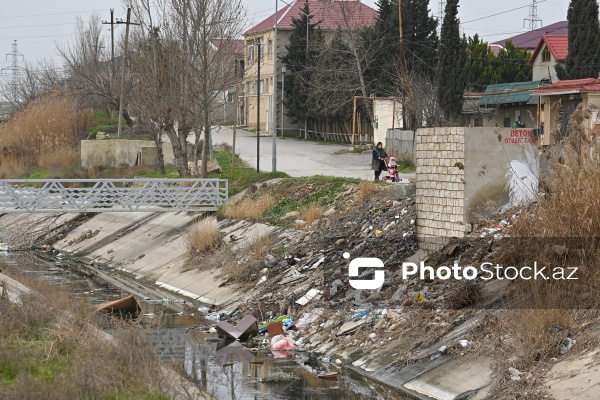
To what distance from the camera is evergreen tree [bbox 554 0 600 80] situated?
39719mm

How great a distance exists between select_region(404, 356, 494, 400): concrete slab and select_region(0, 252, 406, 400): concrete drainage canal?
54 centimetres

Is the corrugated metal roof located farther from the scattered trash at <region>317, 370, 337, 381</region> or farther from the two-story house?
the scattered trash at <region>317, 370, 337, 381</region>

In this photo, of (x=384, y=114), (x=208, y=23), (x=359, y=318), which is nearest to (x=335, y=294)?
(x=359, y=318)

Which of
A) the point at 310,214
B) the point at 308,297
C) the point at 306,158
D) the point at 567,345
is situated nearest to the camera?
the point at 567,345

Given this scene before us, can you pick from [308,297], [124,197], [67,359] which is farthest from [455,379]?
[124,197]

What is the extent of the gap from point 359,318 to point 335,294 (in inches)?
78.4

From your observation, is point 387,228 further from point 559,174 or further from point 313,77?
point 313,77

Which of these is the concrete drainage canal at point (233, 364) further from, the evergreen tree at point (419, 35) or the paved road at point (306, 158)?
the evergreen tree at point (419, 35)

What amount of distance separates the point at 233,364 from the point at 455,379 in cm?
460

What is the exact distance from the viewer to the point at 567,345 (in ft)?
44.0

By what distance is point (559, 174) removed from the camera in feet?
49.1

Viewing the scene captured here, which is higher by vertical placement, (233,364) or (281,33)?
(281,33)

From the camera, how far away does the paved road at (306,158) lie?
36.3m

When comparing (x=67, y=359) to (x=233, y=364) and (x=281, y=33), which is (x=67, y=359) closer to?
(x=233, y=364)
